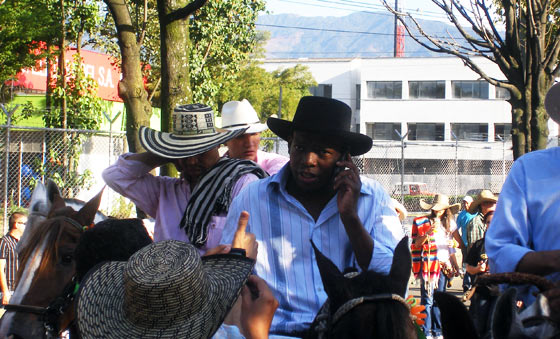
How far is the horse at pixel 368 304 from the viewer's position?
2316 millimetres

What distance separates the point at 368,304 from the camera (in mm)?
2367

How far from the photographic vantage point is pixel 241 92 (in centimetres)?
4300

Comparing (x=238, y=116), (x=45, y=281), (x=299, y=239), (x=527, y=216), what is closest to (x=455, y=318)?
(x=527, y=216)

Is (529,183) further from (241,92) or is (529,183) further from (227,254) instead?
(241,92)

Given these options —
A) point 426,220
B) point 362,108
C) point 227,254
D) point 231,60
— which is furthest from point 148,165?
point 362,108

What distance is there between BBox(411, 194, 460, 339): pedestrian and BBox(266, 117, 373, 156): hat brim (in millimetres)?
7408

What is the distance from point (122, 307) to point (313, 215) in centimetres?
133

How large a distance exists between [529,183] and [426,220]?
882 centimetres

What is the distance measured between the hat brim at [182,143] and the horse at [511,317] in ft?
7.41

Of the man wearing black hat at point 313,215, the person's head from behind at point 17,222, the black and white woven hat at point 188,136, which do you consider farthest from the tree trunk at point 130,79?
the man wearing black hat at point 313,215

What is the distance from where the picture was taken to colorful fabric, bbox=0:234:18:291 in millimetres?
9430

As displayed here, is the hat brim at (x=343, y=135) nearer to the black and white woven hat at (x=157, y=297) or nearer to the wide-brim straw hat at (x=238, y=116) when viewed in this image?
the black and white woven hat at (x=157, y=297)

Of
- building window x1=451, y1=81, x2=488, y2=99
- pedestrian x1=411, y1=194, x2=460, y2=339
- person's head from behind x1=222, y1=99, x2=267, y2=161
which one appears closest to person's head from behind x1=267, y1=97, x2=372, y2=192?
person's head from behind x1=222, y1=99, x2=267, y2=161

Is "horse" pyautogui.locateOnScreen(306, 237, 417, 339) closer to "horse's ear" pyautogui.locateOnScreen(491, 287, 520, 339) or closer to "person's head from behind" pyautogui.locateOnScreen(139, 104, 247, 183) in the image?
"horse's ear" pyautogui.locateOnScreen(491, 287, 520, 339)
